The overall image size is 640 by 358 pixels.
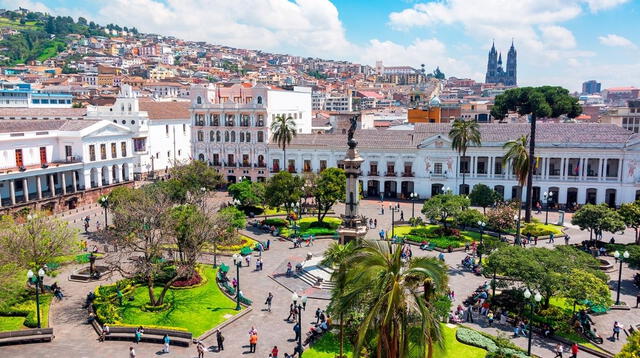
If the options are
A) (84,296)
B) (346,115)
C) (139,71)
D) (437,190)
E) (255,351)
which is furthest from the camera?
(139,71)

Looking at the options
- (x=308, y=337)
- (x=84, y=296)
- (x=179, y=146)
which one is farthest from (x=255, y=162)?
(x=308, y=337)

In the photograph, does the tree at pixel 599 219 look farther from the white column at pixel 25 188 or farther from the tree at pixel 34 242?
the white column at pixel 25 188

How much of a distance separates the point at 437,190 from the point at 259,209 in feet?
75.2

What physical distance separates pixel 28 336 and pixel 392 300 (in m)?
21.5

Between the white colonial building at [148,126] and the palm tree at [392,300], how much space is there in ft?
199

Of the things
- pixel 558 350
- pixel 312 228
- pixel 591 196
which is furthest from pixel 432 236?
pixel 591 196

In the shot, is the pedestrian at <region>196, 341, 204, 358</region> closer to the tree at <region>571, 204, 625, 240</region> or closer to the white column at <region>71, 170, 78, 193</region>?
the tree at <region>571, 204, 625, 240</region>

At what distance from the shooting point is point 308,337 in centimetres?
2717

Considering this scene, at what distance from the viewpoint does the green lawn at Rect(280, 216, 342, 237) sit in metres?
48.1

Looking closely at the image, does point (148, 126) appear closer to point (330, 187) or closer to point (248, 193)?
point (248, 193)

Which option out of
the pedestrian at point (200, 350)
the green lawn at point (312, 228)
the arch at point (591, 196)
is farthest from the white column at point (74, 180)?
the arch at point (591, 196)

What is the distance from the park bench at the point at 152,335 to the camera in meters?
26.9

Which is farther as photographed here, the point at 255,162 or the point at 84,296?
the point at 255,162

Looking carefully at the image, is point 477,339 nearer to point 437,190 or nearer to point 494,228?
point 494,228
